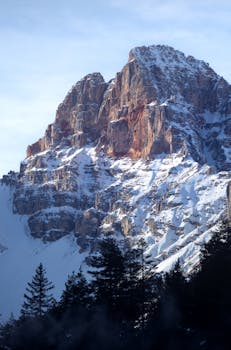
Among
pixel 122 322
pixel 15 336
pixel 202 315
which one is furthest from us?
pixel 15 336

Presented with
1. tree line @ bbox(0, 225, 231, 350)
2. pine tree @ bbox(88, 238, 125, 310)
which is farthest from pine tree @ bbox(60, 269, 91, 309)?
pine tree @ bbox(88, 238, 125, 310)

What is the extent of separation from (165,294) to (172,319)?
5.86 meters

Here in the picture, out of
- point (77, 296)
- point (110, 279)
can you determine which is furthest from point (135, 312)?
point (77, 296)

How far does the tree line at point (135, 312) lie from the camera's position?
7531 centimetres

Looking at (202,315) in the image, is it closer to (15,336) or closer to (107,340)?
(107,340)

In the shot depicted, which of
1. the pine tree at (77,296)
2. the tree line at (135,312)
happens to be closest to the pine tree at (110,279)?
the tree line at (135,312)

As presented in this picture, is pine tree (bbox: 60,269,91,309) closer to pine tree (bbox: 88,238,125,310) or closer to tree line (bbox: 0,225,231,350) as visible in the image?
tree line (bbox: 0,225,231,350)

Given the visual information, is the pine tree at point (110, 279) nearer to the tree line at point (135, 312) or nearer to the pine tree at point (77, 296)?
the tree line at point (135, 312)

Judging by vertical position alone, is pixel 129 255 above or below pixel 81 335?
above

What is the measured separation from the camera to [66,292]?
92000 mm

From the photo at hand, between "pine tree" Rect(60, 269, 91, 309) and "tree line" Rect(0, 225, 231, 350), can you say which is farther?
"pine tree" Rect(60, 269, 91, 309)

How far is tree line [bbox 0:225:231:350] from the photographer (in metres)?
75.3

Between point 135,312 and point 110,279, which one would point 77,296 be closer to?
point 110,279

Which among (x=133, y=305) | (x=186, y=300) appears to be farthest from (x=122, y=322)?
(x=186, y=300)
